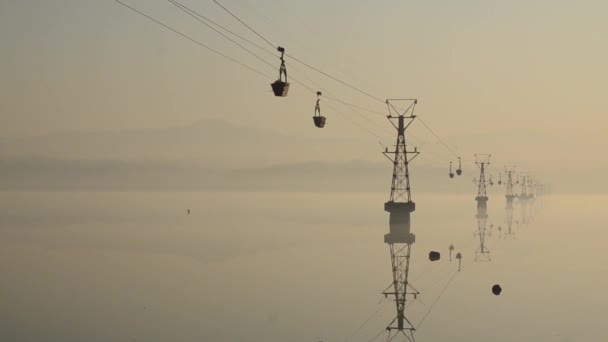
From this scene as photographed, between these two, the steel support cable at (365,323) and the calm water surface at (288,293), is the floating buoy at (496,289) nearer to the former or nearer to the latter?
the calm water surface at (288,293)

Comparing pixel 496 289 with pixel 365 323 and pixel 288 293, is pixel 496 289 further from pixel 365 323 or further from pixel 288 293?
pixel 365 323

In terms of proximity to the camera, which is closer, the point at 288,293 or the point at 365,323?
the point at 365,323

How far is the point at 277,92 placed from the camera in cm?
4203

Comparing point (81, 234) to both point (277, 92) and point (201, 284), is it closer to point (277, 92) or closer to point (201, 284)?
point (201, 284)

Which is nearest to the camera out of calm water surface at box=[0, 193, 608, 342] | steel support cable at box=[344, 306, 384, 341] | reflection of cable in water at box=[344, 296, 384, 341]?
steel support cable at box=[344, 306, 384, 341]

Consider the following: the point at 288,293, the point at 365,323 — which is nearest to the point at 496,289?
the point at 288,293

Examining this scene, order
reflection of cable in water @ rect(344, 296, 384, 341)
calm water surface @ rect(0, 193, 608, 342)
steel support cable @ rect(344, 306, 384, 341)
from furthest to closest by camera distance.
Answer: calm water surface @ rect(0, 193, 608, 342) < reflection of cable in water @ rect(344, 296, 384, 341) < steel support cable @ rect(344, 306, 384, 341)

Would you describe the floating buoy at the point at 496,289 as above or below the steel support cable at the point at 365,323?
above

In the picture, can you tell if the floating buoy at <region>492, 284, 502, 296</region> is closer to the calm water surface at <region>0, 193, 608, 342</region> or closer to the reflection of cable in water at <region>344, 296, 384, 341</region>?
Answer: the calm water surface at <region>0, 193, 608, 342</region>

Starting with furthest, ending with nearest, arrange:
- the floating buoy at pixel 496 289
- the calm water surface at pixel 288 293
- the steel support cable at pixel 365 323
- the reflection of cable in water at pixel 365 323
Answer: the floating buoy at pixel 496 289, the calm water surface at pixel 288 293, the reflection of cable in water at pixel 365 323, the steel support cable at pixel 365 323

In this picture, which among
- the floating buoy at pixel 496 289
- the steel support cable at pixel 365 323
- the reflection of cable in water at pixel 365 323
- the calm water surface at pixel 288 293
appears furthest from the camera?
the floating buoy at pixel 496 289

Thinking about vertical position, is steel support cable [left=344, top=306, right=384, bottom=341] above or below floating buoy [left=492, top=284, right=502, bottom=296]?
below

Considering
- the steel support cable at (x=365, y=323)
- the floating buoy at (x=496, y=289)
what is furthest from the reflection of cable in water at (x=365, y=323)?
the floating buoy at (x=496, y=289)

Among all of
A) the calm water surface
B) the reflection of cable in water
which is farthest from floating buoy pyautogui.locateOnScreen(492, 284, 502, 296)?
the reflection of cable in water
